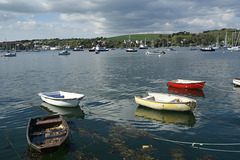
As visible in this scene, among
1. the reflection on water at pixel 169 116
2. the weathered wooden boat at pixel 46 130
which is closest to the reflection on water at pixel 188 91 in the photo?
the reflection on water at pixel 169 116

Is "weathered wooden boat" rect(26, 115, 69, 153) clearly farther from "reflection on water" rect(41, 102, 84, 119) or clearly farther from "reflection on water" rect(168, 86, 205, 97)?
"reflection on water" rect(168, 86, 205, 97)

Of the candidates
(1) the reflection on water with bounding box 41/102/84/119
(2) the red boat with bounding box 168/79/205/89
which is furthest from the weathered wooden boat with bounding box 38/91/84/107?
(2) the red boat with bounding box 168/79/205/89

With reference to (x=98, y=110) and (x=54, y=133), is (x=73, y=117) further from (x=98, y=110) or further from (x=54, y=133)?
(x=54, y=133)

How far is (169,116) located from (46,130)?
536 inches

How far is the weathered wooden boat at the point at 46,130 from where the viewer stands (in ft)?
50.3

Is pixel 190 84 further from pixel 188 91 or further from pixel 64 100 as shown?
pixel 64 100

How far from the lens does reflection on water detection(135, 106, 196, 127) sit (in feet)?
67.9

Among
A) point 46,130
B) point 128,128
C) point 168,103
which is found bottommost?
point 128,128

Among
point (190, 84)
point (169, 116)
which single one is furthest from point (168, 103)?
point (190, 84)

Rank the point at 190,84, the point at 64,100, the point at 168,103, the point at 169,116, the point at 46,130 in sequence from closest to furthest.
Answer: the point at 46,130 → the point at 169,116 → the point at 168,103 → the point at 64,100 → the point at 190,84

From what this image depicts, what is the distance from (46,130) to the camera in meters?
17.5

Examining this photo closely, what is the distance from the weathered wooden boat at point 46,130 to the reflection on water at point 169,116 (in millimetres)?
9574

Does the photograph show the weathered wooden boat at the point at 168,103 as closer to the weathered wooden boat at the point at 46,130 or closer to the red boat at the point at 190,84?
the red boat at the point at 190,84

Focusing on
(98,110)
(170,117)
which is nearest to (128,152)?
(170,117)
